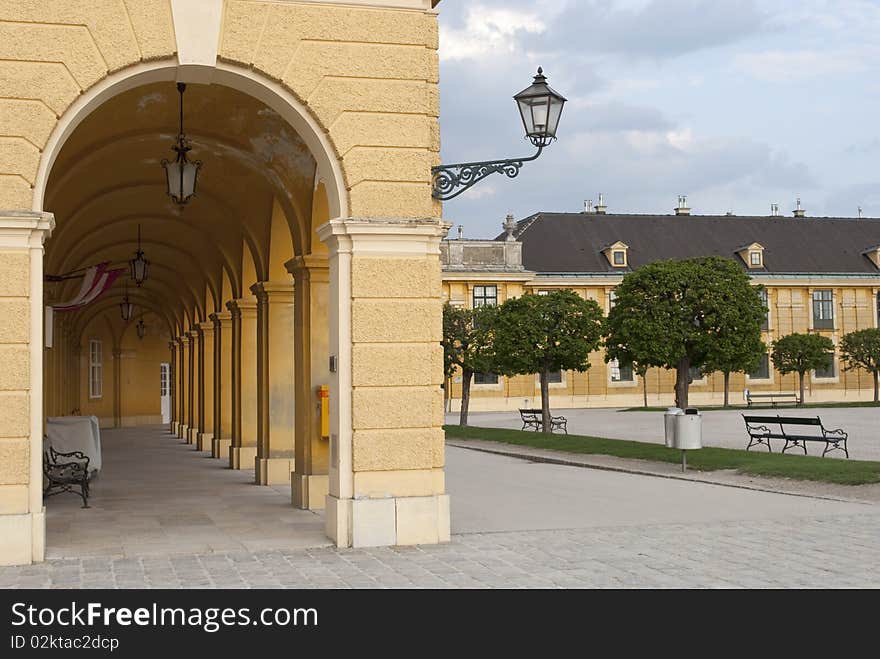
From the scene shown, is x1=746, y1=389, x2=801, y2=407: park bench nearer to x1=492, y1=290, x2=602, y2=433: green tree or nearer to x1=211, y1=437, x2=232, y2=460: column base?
x1=492, y1=290, x2=602, y2=433: green tree

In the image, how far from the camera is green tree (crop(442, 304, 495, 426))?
37.7 meters

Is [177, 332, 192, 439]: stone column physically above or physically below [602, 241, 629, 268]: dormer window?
below

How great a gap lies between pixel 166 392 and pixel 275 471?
1102 inches

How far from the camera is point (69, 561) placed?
903cm

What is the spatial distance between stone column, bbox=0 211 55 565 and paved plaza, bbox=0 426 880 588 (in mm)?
340

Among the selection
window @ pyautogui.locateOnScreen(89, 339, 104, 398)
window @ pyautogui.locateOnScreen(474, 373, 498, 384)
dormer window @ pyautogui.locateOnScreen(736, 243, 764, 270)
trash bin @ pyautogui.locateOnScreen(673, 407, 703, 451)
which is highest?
dormer window @ pyautogui.locateOnScreen(736, 243, 764, 270)

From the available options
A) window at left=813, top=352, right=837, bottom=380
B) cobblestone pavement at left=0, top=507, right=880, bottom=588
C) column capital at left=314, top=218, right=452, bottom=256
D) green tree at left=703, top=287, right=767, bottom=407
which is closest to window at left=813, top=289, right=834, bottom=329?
window at left=813, top=352, right=837, bottom=380

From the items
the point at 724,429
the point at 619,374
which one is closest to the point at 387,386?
the point at 724,429

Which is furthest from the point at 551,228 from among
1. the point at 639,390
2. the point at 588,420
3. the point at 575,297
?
the point at 575,297

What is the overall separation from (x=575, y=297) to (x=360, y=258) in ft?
76.5

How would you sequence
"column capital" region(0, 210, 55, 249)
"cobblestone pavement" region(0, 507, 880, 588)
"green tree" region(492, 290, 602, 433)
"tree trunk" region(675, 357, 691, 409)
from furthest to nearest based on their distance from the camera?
"green tree" region(492, 290, 602, 433) → "tree trunk" region(675, 357, 691, 409) → "column capital" region(0, 210, 55, 249) → "cobblestone pavement" region(0, 507, 880, 588)

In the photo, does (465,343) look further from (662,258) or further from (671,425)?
(662,258)

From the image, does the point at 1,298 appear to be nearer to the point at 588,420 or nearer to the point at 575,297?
the point at 575,297
